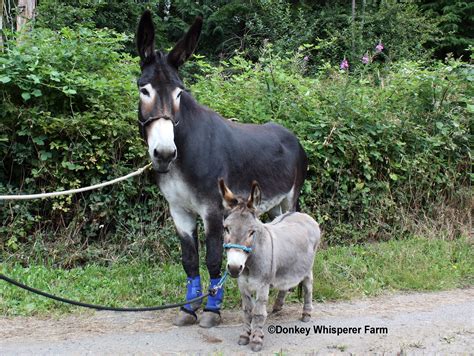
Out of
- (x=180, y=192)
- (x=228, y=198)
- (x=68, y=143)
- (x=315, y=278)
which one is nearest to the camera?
(x=228, y=198)

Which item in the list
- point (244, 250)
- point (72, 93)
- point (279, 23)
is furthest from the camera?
point (279, 23)

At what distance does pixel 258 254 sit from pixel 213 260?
632mm

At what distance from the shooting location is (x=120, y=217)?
20.6 feet

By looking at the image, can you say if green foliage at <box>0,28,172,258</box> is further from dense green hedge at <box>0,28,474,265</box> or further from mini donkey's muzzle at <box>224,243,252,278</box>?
mini donkey's muzzle at <box>224,243,252,278</box>

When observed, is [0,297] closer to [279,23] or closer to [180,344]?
[180,344]

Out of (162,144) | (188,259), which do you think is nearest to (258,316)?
(188,259)

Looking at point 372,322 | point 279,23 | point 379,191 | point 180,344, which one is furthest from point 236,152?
point 279,23

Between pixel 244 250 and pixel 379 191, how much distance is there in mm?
4516

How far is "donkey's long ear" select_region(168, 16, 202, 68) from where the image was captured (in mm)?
4023

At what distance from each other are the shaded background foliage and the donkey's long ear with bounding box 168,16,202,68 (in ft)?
7.34

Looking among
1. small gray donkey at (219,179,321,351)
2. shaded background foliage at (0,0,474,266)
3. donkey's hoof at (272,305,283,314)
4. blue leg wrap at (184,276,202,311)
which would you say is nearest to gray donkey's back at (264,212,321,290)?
small gray donkey at (219,179,321,351)

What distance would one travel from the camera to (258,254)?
3.78 metres

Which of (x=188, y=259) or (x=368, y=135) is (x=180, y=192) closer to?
(x=188, y=259)

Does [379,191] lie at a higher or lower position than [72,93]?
lower
